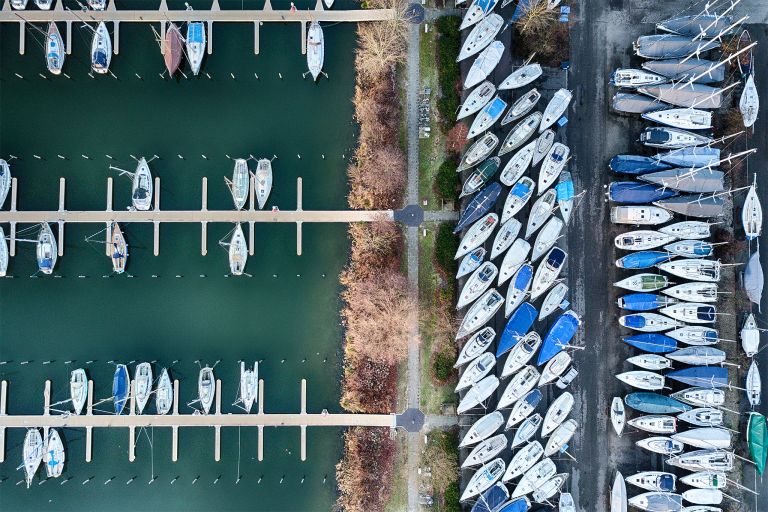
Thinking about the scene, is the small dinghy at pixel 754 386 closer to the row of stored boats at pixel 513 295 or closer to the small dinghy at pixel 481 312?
the row of stored boats at pixel 513 295

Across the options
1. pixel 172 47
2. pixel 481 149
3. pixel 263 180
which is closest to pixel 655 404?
pixel 481 149

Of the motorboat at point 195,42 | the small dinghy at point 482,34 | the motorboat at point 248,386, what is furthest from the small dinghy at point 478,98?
the motorboat at point 248,386

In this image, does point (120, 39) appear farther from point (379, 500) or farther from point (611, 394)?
point (611, 394)

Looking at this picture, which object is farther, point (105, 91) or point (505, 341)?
point (105, 91)

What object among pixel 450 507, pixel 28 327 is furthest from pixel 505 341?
pixel 28 327

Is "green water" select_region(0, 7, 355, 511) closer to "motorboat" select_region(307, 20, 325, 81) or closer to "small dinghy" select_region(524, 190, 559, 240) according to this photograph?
"motorboat" select_region(307, 20, 325, 81)
